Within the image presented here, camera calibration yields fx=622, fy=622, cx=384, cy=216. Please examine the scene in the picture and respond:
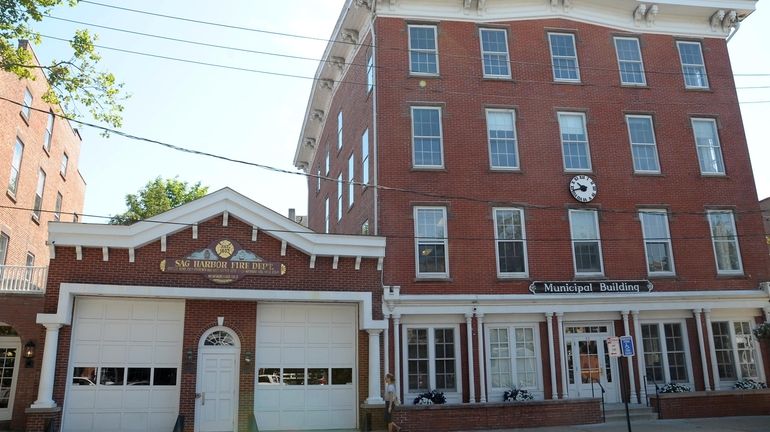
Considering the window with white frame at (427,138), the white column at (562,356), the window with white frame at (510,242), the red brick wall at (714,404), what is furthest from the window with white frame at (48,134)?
the red brick wall at (714,404)

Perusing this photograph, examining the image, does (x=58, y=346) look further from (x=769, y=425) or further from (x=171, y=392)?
(x=769, y=425)

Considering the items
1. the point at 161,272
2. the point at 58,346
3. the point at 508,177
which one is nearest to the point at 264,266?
the point at 161,272

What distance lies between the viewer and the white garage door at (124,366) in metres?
16.5

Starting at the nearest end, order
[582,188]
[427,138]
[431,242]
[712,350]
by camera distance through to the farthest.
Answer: [431,242] → [712,350] → [427,138] → [582,188]

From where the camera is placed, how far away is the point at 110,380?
16859mm

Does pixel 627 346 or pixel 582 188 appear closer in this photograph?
pixel 627 346

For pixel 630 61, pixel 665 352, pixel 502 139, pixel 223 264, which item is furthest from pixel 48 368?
pixel 630 61

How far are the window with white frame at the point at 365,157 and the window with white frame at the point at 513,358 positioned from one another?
687 cm

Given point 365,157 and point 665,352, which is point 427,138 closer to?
point 365,157

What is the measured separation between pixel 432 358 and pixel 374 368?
7.75ft

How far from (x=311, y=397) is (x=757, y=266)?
53.3ft

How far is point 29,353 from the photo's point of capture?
17.6 meters

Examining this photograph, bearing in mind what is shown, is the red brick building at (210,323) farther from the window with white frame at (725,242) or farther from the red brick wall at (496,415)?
the window with white frame at (725,242)

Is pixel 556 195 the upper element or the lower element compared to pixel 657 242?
upper
